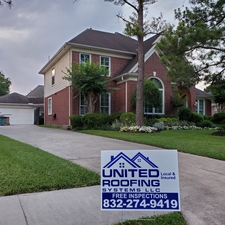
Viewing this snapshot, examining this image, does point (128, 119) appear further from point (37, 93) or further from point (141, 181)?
point (37, 93)

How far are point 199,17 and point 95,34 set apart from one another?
9.78 meters

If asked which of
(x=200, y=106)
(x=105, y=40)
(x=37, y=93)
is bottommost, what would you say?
(x=200, y=106)

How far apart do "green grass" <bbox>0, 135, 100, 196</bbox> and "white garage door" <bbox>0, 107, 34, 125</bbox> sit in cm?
2142

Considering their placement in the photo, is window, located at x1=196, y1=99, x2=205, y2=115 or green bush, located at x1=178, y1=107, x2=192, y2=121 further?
window, located at x1=196, y1=99, x2=205, y2=115

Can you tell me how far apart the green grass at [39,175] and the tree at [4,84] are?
49610 millimetres

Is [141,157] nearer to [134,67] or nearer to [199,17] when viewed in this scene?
[199,17]

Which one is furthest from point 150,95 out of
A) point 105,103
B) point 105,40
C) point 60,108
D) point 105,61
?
point 60,108

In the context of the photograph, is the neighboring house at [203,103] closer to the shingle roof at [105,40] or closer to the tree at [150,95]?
the shingle roof at [105,40]

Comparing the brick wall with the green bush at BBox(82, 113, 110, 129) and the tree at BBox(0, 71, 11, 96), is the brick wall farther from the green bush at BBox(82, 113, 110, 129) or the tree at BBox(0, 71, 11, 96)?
the tree at BBox(0, 71, 11, 96)

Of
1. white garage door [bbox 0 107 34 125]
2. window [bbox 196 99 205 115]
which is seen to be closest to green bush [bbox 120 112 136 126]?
window [bbox 196 99 205 115]

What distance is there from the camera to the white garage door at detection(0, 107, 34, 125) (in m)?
25.1

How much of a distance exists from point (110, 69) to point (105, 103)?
258 centimetres

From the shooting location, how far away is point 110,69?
55.4 ft

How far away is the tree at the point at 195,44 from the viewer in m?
9.63
